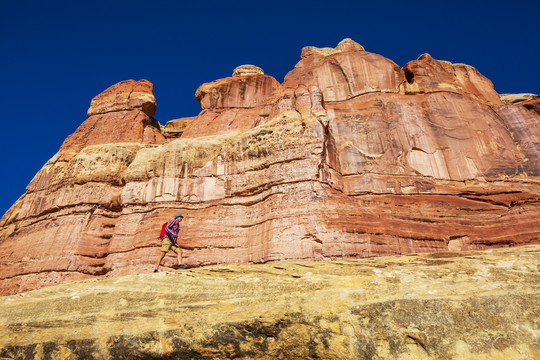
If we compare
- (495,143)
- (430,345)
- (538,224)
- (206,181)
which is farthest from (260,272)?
(495,143)

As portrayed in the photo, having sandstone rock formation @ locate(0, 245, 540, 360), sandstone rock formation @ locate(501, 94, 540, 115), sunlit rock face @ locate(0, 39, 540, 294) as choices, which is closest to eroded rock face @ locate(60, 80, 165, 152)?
sunlit rock face @ locate(0, 39, 540, 294)

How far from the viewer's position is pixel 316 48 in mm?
36812

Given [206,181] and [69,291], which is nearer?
[69,291]

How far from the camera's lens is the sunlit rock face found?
64.9ft

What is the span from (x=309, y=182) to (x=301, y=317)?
1203 cm

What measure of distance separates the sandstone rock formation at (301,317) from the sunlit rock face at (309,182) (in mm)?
8566

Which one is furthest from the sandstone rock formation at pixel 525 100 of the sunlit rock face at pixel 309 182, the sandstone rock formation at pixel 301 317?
the sandstone rock formation at pixel 301 317

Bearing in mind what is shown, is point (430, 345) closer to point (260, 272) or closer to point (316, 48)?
point (260, 272)

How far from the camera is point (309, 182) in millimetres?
20406

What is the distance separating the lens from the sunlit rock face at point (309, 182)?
19781 millimetres

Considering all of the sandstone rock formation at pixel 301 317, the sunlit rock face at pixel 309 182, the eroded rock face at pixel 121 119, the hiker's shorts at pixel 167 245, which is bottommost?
the sandstone rock formation at pixel 301 317

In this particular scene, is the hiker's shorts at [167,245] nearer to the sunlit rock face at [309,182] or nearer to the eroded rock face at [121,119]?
the sunlit rock face at [309,182]

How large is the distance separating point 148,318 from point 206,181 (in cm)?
1536

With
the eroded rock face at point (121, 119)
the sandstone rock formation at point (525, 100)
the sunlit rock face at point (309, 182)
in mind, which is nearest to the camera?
the sunlit rock face at point (309, 182)
